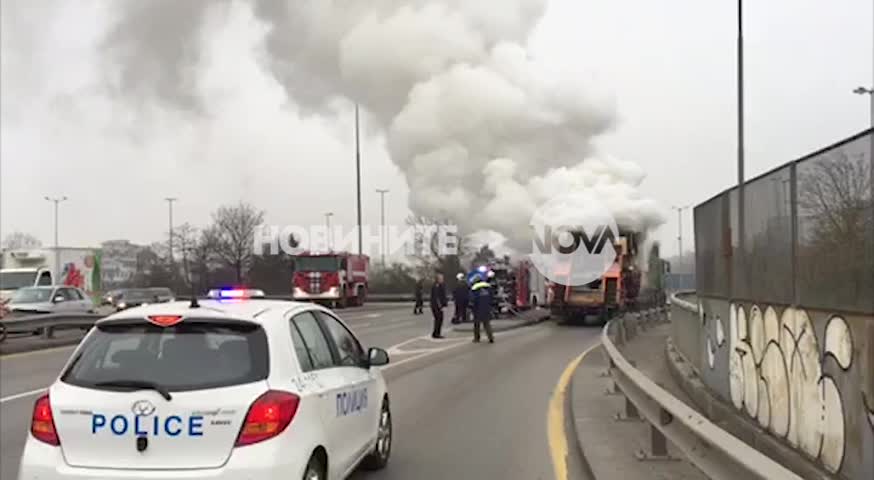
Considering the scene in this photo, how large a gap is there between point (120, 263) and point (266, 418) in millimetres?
69829

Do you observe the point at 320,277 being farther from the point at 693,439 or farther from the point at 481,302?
the point at 693,439

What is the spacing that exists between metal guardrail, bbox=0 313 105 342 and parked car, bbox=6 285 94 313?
1.73 m

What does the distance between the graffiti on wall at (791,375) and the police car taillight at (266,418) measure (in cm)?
356

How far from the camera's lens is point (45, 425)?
4973 mm

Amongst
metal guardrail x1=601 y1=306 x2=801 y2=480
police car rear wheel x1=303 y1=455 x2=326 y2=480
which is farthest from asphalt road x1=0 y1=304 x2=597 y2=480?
police car rear wheel x1=303 y1=455 x2=326 y2=480

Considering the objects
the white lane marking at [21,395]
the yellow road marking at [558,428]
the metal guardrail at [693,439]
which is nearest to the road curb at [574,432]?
the yellow road marking at [558,428]

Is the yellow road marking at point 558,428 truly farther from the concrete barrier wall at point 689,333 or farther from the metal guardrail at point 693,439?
the concrete barrier wall at point 689,333

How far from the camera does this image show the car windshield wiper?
4.83 meters

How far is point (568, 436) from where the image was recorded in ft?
29.4

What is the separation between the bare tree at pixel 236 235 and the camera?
272 ft

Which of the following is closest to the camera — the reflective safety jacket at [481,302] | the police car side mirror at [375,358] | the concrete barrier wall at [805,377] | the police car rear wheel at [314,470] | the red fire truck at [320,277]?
the police car rear wheel at [314,470]

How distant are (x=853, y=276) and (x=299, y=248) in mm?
55745

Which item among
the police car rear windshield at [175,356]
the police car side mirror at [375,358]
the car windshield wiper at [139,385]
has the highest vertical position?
the police car rear windshield at [175,356]

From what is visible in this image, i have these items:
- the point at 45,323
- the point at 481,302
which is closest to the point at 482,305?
the point at 481,302
